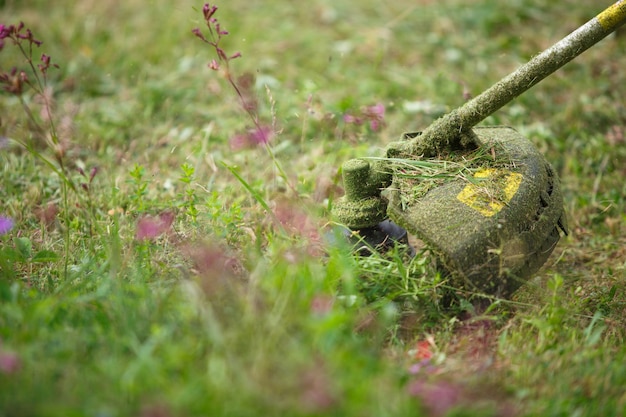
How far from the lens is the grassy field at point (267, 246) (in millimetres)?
1462

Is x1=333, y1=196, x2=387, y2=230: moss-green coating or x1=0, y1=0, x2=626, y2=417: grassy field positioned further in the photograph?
x1=333, y1=196, x2=387, y2=230: moss-green coating

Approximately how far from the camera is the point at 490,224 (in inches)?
76.3

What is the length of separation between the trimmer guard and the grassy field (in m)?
0.11

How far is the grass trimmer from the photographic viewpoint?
76.4 inches

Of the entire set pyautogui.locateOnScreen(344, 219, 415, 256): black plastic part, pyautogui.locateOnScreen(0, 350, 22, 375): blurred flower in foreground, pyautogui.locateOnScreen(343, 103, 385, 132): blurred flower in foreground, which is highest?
pyautogui.locateOnScreen(0, 350, 22, 375): blurred flower in foreground

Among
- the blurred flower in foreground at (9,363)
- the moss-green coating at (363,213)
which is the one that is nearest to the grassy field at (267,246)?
the blurred flower in foreground at (9,363)

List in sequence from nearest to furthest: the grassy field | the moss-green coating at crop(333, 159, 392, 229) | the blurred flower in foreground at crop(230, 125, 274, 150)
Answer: the grassy field
the moss-green coating at crop(333, 159, 392, 229)
the blurred flower in foreground at crop(230, 125, 274, 150)

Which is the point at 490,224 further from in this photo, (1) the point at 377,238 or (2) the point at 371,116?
(2) the point at 371,116

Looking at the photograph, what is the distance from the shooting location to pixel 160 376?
144cm

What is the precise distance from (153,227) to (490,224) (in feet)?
3.93

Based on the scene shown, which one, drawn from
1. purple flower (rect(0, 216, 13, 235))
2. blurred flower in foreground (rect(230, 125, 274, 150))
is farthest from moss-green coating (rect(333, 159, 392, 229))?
purple flower (rect(0, 216, 13, 235))

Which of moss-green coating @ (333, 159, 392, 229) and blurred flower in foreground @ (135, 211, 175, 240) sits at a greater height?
blurred flower in foreground @ (135, 211, 175, 240)

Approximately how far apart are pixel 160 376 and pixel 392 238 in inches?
44.8

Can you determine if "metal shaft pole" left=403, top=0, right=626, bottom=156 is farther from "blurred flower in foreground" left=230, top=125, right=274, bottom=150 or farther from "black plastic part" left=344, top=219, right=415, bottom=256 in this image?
"blurred flower in foreground" left=230, top=125, right=274, bottom=150
